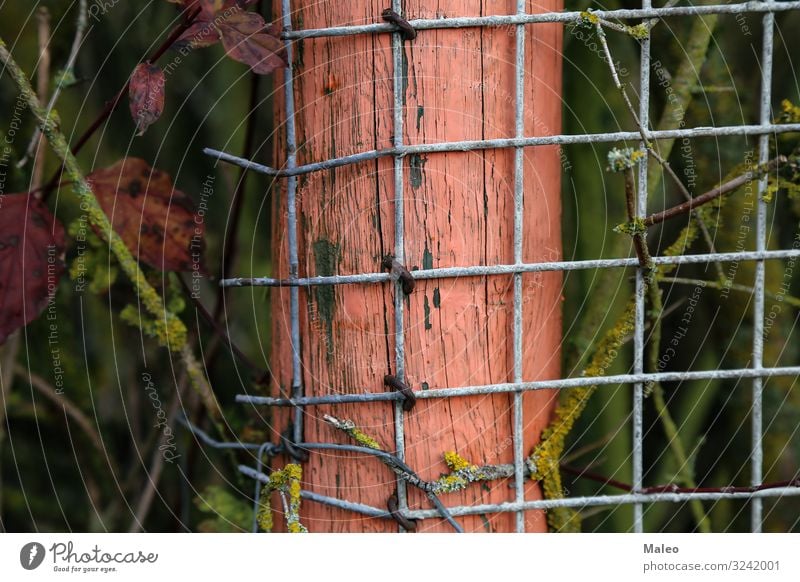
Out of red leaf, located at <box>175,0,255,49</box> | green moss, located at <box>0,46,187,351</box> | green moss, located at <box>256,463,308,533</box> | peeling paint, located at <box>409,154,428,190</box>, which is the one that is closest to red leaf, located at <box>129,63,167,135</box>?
red leaf, located at <box>175,0,255,49</box>

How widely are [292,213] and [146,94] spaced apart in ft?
0.62

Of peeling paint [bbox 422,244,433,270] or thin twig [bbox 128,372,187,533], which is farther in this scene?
thin twig [bbox 128,372,187,533]

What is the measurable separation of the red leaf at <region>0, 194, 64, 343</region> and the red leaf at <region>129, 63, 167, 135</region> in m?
0.19

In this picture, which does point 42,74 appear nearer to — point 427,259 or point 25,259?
point 25,259

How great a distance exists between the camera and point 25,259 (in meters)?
0.78

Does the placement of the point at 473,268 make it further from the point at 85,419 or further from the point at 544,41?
the point at 85,419

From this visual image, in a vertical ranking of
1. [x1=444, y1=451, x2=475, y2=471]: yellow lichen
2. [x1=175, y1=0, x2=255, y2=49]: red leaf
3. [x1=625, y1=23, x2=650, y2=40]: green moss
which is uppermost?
[x1=175, y1=0, x2=255, y2=49]: red leaf

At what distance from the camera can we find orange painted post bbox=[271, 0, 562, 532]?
680 mm

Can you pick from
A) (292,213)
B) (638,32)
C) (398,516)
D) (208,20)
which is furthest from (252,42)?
(398,516)

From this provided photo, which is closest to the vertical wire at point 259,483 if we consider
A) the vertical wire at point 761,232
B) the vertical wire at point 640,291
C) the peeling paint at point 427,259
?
the peeling paint at point 427,259

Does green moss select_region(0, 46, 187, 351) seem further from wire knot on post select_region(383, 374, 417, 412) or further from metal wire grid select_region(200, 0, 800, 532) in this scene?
wire knot on post select_region(383, 374, 417, 412)

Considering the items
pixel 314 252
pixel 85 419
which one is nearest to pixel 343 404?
pixel 314 252

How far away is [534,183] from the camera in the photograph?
724 mm
